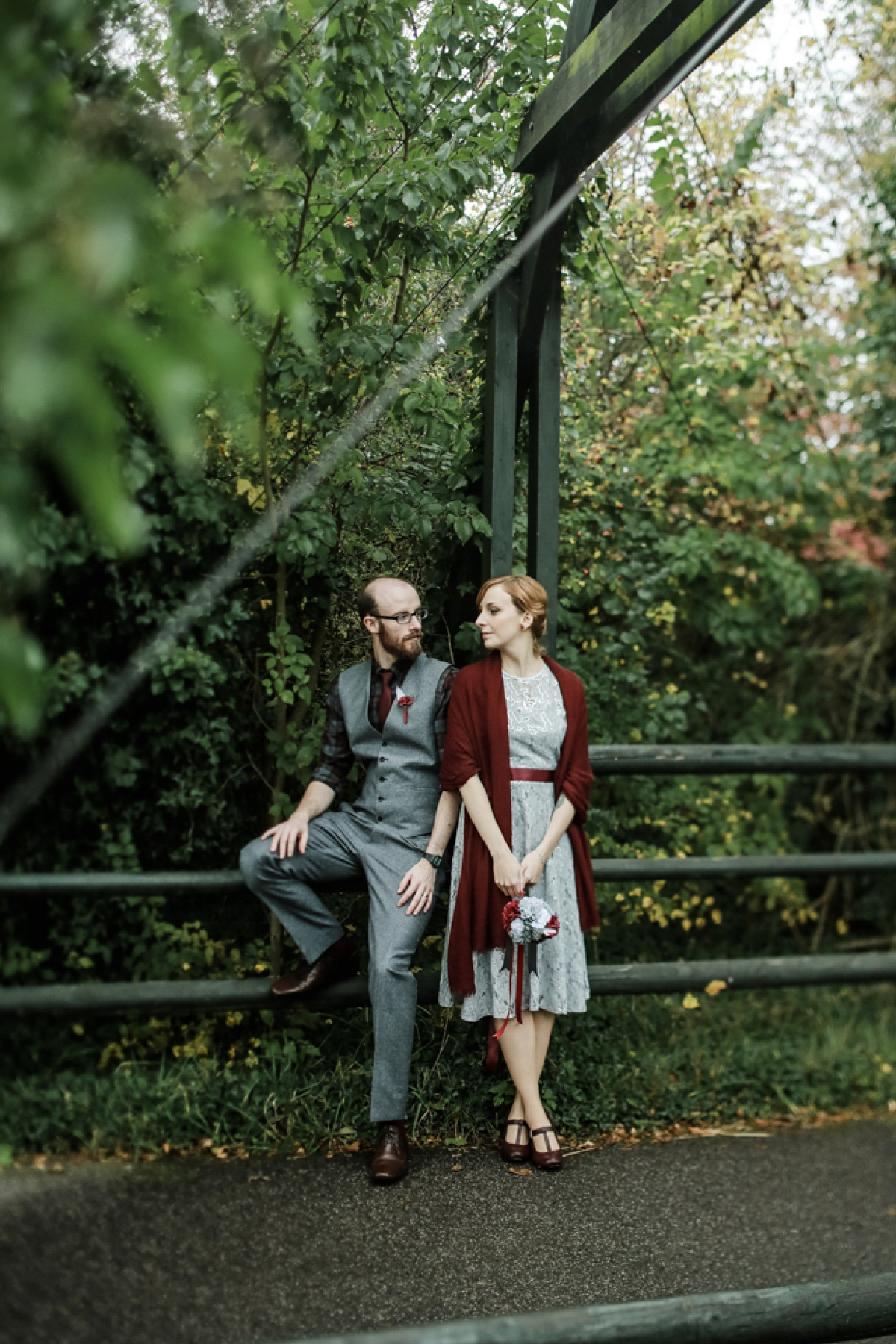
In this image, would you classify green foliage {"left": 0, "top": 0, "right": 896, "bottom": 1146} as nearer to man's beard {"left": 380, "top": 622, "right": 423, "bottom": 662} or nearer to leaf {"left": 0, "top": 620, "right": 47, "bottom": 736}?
man's beard {"left": 380, "top": 622, "right": 423, "bottom": 662}

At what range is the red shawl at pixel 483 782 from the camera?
291 cm

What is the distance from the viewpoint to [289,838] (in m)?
2.96

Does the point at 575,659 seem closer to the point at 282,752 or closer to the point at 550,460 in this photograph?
the point at 550,460

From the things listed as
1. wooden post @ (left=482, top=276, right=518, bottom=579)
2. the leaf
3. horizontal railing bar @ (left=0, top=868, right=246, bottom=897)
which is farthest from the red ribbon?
the leaf

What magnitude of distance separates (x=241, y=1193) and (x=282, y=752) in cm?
136

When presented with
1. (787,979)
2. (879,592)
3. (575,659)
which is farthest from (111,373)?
(879,592)

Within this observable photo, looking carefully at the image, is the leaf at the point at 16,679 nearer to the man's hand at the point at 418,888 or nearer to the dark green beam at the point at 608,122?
the man's hand at the point at 418,888

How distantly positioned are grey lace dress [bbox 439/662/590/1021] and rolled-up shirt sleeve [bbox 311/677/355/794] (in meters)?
0.43

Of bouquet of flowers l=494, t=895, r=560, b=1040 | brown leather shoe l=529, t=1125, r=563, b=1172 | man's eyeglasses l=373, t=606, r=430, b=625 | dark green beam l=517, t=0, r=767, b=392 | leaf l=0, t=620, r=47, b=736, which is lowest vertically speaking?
brown leather shoe l=529, t=1125, r=563, b=1172

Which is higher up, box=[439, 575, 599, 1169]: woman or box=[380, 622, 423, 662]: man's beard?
box=[380, 622, 423, 662]: man's beard

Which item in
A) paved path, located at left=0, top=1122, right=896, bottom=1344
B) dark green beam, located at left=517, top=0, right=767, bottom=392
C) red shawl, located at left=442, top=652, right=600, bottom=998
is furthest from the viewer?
red shawl, located at left=442, top=652, right=600, bottom=998

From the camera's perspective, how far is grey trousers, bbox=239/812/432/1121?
110 inches

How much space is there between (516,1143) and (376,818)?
1070 mm

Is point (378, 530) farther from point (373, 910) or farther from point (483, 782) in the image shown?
point (373, 910)
